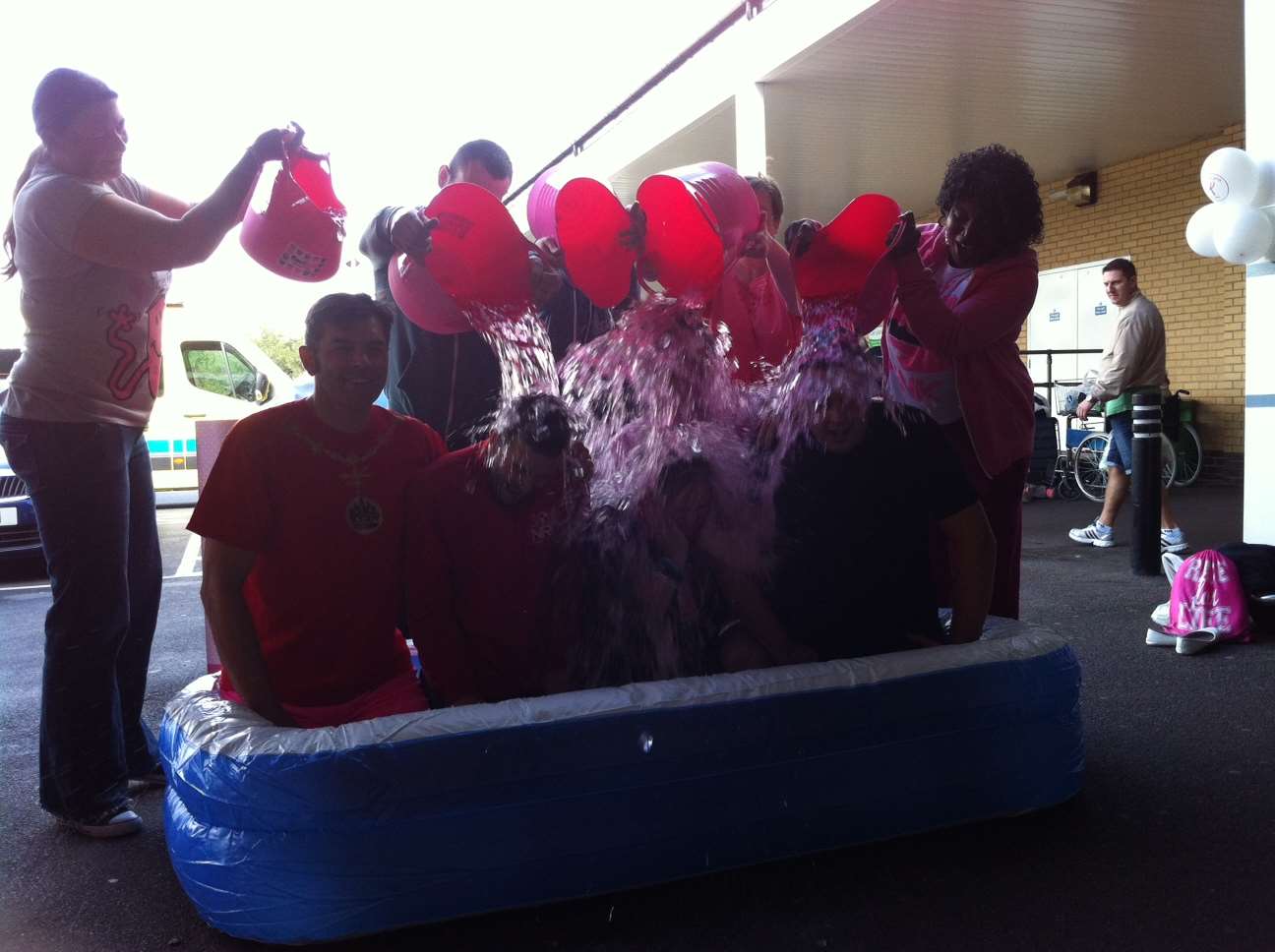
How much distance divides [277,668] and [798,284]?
1.65 m

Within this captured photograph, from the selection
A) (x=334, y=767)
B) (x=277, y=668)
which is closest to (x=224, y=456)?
(x=277, y=668)

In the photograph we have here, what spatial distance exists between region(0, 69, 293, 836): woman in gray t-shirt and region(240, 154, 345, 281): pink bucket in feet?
0.23

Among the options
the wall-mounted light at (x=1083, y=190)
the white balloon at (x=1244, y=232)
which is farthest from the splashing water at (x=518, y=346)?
the wall-mounted light at (x=1083, y=190)

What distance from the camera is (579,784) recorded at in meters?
2.30

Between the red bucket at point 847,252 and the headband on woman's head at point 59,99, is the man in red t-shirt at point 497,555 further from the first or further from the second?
the headband on woman's head at point 59,99

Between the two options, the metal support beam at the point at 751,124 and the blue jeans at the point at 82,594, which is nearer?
the blue jeans at the point at 82,594

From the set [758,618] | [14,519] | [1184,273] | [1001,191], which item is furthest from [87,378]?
[1184,273]

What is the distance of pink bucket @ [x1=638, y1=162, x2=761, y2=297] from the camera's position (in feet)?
8.46

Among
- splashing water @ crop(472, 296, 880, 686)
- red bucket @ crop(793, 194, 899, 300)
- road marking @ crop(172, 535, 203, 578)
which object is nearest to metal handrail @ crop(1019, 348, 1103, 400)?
road marking @ crop(172, 535, 203, 578)

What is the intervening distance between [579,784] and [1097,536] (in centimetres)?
620

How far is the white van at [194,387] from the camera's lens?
10477mm

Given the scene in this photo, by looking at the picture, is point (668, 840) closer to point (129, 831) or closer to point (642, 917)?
point (642, 917)

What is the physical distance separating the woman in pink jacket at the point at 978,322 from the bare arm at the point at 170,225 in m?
1.60

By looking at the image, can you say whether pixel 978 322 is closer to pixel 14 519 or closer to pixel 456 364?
pixel 456 364
